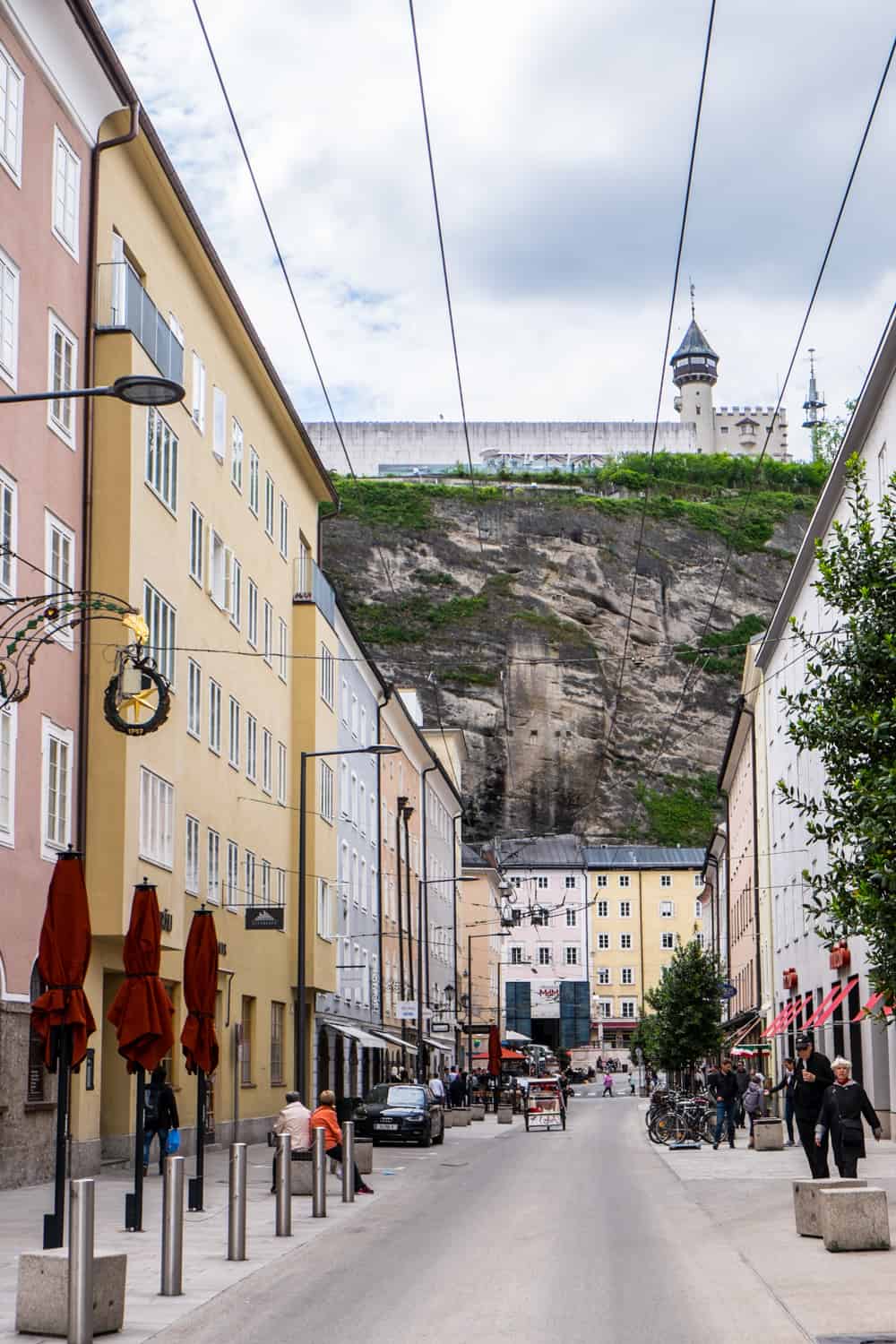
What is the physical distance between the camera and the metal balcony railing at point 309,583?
43.4m

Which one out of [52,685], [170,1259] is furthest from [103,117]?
[170,1259]

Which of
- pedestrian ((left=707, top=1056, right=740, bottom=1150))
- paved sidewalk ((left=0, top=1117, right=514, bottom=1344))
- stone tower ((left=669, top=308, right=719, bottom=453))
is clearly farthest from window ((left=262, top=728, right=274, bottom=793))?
stone tower ((left=669, top=308, right=719, bottom=453))

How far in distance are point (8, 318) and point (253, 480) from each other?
53.3 ft

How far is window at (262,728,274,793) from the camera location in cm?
3900

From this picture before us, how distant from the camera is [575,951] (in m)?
125

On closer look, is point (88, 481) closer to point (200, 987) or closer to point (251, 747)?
point (200, 987)

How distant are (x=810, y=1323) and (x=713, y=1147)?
2538cm

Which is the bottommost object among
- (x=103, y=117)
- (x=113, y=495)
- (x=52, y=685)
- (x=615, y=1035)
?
(x=615, y=1035)

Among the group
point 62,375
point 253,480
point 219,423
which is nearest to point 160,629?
point 62,375

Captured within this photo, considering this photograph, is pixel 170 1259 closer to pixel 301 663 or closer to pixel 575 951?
pixel 301 663

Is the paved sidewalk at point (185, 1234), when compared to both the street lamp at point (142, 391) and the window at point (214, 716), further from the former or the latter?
the window at point (214, 716)

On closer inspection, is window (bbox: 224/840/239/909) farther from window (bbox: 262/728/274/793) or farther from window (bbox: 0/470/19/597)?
window (bbox: 0/470/19/597)

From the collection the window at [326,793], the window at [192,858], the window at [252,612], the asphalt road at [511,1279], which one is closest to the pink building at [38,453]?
the asphalt road at [511,1279]

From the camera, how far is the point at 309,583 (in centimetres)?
4397
